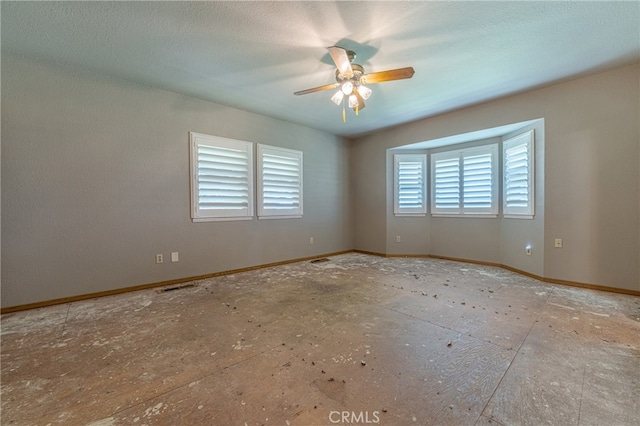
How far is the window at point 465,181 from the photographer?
456 cm

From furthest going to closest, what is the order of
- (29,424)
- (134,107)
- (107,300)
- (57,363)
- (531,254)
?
1. (531,254)
2. (134,107)
3. (107,300)
4. (57,363)
5. (29,424)

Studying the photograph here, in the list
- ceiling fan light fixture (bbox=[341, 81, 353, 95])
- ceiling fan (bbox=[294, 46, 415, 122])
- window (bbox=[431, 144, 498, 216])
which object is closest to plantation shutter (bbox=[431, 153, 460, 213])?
window (bbox=[431, 144, 498, 216])

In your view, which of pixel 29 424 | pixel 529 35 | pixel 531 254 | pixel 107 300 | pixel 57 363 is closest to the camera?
pixel 29 424

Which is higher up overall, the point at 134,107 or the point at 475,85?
the point at 475,85

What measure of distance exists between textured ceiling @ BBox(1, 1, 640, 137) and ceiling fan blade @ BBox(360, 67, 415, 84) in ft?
1.02

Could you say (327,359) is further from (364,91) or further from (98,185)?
(98,185)

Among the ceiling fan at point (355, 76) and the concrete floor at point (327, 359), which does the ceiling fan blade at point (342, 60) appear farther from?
the concrete floor at point (327, 359)

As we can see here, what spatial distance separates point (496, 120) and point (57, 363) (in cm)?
551

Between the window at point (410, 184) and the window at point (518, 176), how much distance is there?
4.58 feet

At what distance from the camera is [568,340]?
1.99 m

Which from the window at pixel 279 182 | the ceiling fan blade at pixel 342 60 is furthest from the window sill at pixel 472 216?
the ceiling fan blade at pixel 342 60

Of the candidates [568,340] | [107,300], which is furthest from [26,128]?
[568,340]

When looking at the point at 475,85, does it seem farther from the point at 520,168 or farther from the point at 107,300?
the point at 107,300

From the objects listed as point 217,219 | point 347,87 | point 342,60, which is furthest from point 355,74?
point 217,219
